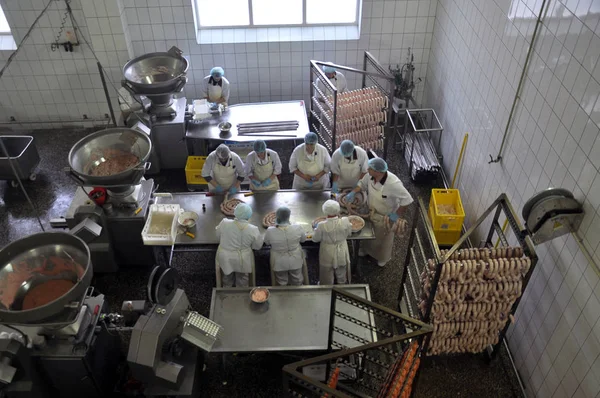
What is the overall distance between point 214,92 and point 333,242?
12.2 feet

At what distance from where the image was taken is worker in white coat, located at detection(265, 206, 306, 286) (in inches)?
216

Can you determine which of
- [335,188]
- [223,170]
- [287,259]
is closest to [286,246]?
[287,259]

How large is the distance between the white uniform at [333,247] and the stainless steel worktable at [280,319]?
1.60ft

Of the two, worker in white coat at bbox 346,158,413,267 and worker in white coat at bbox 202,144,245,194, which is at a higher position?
worker in white coat at bbox 202,144,245,194

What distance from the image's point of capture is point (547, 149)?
4.84m

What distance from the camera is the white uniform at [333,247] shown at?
222 inches

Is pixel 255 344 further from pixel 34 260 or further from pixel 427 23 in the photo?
pixel 427 23

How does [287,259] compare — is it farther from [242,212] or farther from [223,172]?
[223,172]

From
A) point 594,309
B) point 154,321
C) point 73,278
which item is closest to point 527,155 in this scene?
point 594,309

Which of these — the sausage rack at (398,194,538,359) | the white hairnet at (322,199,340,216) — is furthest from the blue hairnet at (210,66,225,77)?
the sausage rack at (398,194,538,359)

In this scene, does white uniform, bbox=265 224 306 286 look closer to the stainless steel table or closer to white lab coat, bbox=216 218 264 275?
white lab coat, bbox=216 218 264 275

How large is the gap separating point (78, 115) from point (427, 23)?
248 inches

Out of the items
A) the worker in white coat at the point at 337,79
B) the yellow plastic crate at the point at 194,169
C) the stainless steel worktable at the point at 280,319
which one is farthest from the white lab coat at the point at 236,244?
the worker in white coat at the point at 337,79

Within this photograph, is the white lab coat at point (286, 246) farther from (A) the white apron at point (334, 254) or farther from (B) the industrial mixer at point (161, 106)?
(B) the industrial mixer at point (161, 106)
